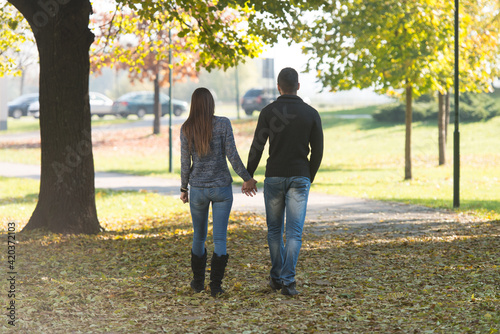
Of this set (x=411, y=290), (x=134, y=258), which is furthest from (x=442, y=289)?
(x=134, y=258)

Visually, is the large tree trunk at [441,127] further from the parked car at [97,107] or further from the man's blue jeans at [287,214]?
the parked car at [97,107]

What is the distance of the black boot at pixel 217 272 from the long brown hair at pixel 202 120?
989mm

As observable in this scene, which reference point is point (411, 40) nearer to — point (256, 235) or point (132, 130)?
point (256, 235)

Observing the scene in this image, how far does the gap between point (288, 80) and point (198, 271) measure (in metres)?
1.99

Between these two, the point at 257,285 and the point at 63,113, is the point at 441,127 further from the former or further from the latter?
the point at 257,285

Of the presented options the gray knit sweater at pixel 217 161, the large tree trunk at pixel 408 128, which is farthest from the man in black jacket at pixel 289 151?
the large tree trunk at pixel 408 128

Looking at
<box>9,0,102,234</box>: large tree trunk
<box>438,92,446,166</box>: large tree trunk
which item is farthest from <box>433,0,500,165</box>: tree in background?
<box>9,0,102,234</box>: large tree trunk

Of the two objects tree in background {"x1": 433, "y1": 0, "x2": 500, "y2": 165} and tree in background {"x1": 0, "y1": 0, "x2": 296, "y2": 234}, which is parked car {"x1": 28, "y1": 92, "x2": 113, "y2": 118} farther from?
tree in background {"x1": 0, "y1": 0, "x2": 296, "y2": 234}

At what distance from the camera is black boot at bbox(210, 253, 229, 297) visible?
Answer: 19.7 feet

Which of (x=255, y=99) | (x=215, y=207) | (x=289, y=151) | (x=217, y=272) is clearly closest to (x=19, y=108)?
(x=255, y=99)

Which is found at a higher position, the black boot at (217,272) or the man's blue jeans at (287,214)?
the man's blue jeans at (287,214)

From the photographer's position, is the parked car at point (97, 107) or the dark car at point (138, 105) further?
the dark car at point (138, 105)

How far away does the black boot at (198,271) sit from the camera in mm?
6168

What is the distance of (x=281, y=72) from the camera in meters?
5.93
